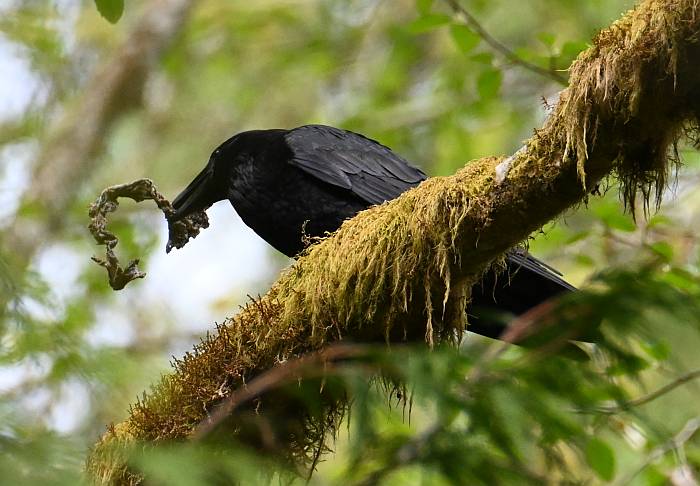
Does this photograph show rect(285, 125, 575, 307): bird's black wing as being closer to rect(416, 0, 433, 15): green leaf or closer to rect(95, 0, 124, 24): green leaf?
rect(416, 0, 433, 15): green leaf

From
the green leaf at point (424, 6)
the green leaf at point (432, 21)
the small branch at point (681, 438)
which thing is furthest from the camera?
the green leaf at point (424, 6)

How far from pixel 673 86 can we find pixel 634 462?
2.70 m

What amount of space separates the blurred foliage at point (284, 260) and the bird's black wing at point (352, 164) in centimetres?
56

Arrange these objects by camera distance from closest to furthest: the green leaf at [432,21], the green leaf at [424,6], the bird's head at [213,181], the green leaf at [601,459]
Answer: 1. the green leaf at [601,459]
2. the green leaf at [432,21]
3. the green leaf at [424,6]
4. the bird's head at [213,181]

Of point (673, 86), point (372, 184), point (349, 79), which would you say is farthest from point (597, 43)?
point (349, 79)

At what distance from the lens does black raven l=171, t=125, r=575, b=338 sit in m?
4.00

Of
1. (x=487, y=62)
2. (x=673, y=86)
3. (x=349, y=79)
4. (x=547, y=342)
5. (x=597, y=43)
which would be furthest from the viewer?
(x=349, y=79)

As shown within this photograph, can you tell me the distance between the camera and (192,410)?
3064mm

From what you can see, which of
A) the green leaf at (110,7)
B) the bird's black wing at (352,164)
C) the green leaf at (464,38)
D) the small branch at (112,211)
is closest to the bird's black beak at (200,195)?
the small branch at (112,211)

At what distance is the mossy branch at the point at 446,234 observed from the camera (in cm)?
240

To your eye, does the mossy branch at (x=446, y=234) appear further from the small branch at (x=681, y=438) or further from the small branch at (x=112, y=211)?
the small branch at (x=681, y=438)

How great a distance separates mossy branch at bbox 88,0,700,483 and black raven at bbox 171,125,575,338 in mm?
819

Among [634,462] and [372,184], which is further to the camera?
[634,462]

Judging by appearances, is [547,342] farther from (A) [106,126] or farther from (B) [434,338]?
(A) [106,126]
